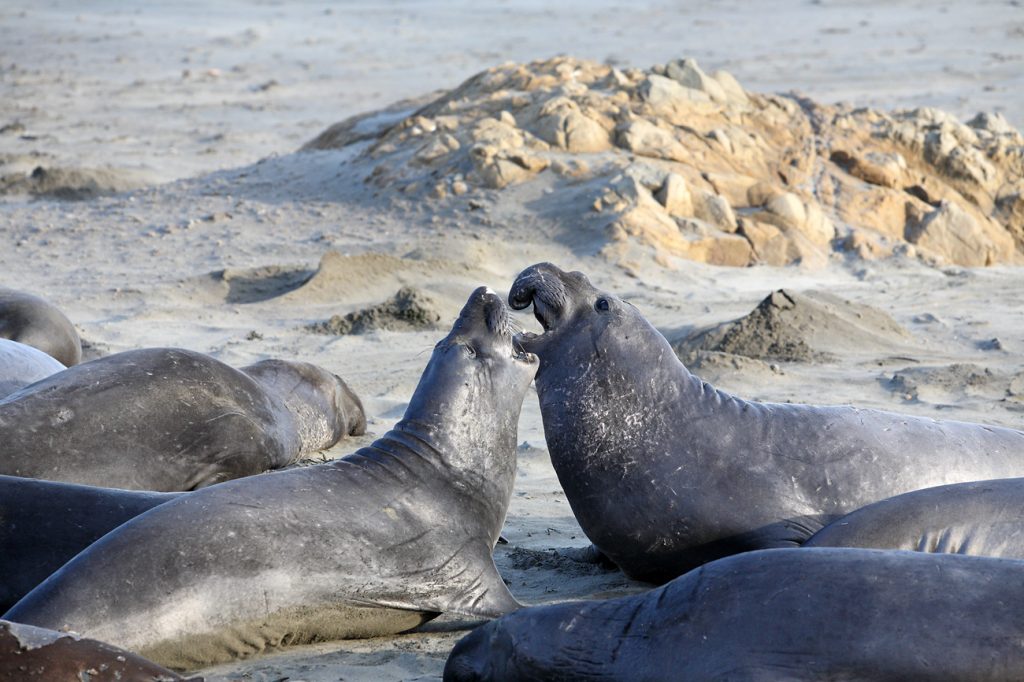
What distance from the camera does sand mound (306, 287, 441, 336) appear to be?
9305mm

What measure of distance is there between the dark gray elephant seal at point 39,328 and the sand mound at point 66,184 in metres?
6.38

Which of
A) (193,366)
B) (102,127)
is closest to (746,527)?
(193,366)

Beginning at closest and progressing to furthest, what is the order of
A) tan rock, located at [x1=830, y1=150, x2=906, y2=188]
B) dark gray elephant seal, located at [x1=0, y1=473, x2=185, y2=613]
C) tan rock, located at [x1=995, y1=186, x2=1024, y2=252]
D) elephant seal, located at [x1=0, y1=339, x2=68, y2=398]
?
dark gray elephant seal, located at [x1=0, y1=473, x2=185, y2=613] → elephant seal, located at [x1=0, y1=339, x2=68, y2=398] → tan rock, located at [x1=830, y1=150, x2=906, y2=188] → tan rock, located at [x1=995, y1=186, x2=1024, y2=252]

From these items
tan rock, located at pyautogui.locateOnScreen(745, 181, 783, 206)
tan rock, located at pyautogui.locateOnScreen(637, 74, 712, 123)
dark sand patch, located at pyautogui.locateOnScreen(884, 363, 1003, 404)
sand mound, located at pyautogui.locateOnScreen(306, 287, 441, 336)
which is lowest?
sand mound, located at pyautogui.locateOnScreen(306, 287, 441, 336)

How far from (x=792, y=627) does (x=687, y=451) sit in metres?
1.70

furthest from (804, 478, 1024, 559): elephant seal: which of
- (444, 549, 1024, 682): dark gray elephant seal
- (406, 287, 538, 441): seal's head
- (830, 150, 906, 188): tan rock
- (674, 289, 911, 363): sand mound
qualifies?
(830, 150, 906, 188): tan rock

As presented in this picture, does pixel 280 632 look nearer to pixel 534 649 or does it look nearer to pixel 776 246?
pixel 534 649

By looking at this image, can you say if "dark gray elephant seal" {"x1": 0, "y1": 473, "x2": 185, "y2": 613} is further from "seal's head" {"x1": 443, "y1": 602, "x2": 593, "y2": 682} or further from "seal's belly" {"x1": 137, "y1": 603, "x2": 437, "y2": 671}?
"seal's head" {"x1": 443, "y1": 602, "x2": 593, "y2": 682}

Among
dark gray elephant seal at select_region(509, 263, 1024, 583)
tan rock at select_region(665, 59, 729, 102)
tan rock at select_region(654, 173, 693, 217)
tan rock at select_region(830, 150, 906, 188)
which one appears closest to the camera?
dark gray elephant seal at select_region(509, 263, 1024, 583)

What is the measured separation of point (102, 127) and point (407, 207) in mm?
10410

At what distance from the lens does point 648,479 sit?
16.6ft

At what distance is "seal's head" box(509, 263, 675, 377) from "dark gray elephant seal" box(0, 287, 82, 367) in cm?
341

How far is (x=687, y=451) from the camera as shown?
5.13 metres

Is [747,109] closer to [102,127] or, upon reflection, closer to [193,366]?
[193,366]
